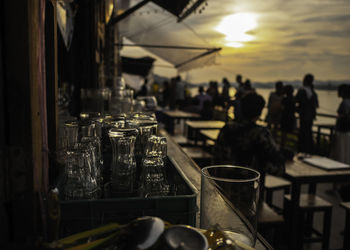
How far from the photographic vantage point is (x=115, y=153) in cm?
92

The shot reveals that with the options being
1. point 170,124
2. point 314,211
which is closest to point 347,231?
point 314,211

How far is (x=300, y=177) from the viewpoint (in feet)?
7.47

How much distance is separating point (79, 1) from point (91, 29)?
0.90 ft

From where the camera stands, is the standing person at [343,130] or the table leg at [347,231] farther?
the standing person at [343,130]

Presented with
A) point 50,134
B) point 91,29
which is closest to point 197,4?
point 91,29

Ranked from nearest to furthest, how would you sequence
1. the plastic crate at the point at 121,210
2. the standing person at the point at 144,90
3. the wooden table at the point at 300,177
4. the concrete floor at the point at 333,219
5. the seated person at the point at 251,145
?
the plastic crate at the point at 121,210 < the seated person at the point at 251,145 < the wooden table at the point at 300,177 < the concrete floor at the point at 333,219 < the standing person at the point at 144,90

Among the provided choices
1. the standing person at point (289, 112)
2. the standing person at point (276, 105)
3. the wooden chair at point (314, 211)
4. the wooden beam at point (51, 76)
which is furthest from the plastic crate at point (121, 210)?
the standing person at point (276, 105)

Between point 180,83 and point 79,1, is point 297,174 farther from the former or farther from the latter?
point 180,83

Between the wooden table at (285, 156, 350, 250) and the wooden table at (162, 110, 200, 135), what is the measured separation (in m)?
4.06

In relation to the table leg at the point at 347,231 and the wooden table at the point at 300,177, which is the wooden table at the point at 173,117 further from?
the table leg at the point at 347,231

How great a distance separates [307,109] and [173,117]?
9.48 ft

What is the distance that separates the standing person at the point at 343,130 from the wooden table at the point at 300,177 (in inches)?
94.9

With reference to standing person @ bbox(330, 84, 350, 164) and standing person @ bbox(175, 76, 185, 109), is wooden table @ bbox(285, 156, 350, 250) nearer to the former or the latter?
standing person @ bbox(330, 84, 350, 164)

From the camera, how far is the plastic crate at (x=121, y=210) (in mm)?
704
